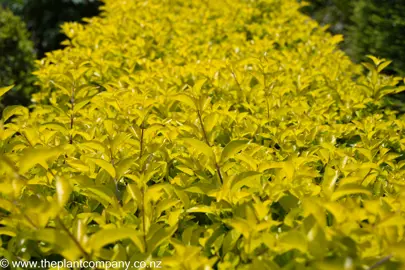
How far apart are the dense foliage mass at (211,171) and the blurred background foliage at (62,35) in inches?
96.6

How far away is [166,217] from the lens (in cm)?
151

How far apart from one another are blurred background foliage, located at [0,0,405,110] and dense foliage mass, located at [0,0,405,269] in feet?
8.05

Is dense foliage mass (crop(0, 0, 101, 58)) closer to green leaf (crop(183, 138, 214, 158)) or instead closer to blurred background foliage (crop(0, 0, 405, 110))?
blurred background foliage (crop(0, 0, 405, 110))

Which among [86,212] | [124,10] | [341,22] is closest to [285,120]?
[86,212]

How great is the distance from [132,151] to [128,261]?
2.11ft

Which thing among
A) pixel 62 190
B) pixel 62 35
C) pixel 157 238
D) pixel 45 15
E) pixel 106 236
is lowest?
pixel 62 35

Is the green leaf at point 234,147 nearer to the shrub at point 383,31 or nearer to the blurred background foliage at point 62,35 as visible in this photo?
the blurred background foliage at point 62,35

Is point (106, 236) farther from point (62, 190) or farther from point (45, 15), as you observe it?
point (45, 15)

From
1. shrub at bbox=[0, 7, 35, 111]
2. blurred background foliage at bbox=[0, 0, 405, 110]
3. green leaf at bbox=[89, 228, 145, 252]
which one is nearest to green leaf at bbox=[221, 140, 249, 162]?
green leaf at bbox=[89, 228, 145, 252]

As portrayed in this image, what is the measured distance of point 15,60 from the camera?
545cm

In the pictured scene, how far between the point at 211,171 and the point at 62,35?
751 cm

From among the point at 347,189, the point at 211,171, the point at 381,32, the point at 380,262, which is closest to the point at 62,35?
the point at 381,32

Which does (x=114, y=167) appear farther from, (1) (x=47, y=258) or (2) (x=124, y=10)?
(2) (x=124, y=10)

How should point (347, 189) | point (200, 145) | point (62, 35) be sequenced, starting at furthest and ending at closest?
point (62, 35)
point (200, 145)
point (347, 189)
